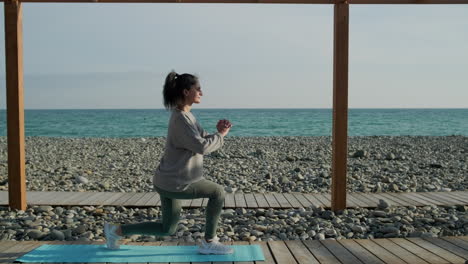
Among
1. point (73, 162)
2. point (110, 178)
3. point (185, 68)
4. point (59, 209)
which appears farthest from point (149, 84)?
point (59, 209)

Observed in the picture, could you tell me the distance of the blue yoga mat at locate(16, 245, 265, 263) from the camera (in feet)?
12.5

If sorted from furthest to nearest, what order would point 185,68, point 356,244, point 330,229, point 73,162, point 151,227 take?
point 185,68, point 73,162, point 330,229, point 356,244, point 151,227

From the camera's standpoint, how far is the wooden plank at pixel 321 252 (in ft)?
12.5

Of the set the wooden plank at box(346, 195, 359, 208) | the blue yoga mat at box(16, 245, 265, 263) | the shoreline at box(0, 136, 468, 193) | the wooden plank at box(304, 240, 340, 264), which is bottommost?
the shoreline at box(0, 136, 468, 193)

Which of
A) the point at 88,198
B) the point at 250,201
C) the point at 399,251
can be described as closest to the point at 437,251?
the point at 399,251

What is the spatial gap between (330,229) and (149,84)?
48.7 metres

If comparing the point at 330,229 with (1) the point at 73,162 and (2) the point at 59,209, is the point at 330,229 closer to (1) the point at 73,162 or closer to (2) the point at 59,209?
(2) the point at 59,209

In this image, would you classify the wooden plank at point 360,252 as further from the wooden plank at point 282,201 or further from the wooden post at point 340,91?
the wooden plank at point 282,201

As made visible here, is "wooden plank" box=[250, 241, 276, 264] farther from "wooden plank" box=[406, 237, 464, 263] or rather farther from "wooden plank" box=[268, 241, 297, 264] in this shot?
"wooden plank" box=[406, 237, 464, 263]

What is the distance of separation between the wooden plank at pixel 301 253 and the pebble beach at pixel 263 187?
855 millimetres

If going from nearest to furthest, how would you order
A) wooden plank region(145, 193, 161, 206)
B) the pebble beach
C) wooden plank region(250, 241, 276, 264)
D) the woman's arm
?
the woman's arm < wooden plank region(250, 241, 276, 264) < the pebble beach < wooden plank region(145, 193, 161, 206)

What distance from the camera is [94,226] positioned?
222 inches

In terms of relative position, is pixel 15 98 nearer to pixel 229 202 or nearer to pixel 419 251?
pixel 229 202

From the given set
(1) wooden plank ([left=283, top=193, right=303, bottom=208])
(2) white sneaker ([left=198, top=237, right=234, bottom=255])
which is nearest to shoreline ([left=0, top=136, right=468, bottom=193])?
(1) wooden plank ([left=283, top=193, right=303, bottom=208])
